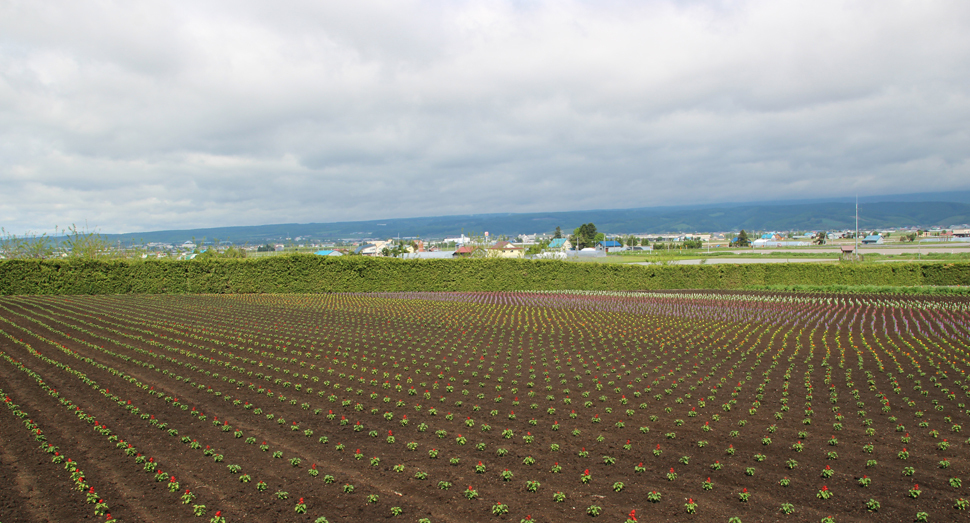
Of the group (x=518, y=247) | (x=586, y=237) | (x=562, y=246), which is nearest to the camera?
→ (x=562, y=246)

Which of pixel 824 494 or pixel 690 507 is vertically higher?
pixel 690 507

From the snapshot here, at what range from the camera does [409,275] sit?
113 feet

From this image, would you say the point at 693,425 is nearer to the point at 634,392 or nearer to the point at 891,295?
the point at 634,392

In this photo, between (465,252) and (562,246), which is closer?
(465,252)

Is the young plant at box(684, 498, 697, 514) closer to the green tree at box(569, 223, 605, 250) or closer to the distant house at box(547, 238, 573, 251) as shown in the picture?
the distant house at box(547, 238, 573, 251)

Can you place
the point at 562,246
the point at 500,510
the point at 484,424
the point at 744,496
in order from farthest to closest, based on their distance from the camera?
the point at 562,246 → the point at 484,424 → the point at 744,496 → the point at 500,510

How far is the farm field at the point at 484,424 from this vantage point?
6281 mm

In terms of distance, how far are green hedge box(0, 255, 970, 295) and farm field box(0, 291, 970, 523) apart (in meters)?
15.4

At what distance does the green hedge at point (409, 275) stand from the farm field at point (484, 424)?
1540 centimetres

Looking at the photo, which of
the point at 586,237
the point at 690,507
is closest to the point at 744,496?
the point at 690,507

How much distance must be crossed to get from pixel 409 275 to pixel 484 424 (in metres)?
26.4

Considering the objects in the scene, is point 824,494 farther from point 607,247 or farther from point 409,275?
point 607,247

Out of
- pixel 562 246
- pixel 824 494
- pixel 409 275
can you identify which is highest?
pixel 562 246

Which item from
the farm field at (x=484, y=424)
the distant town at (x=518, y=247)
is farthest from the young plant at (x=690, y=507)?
the distant town at (x=518, y=247)
